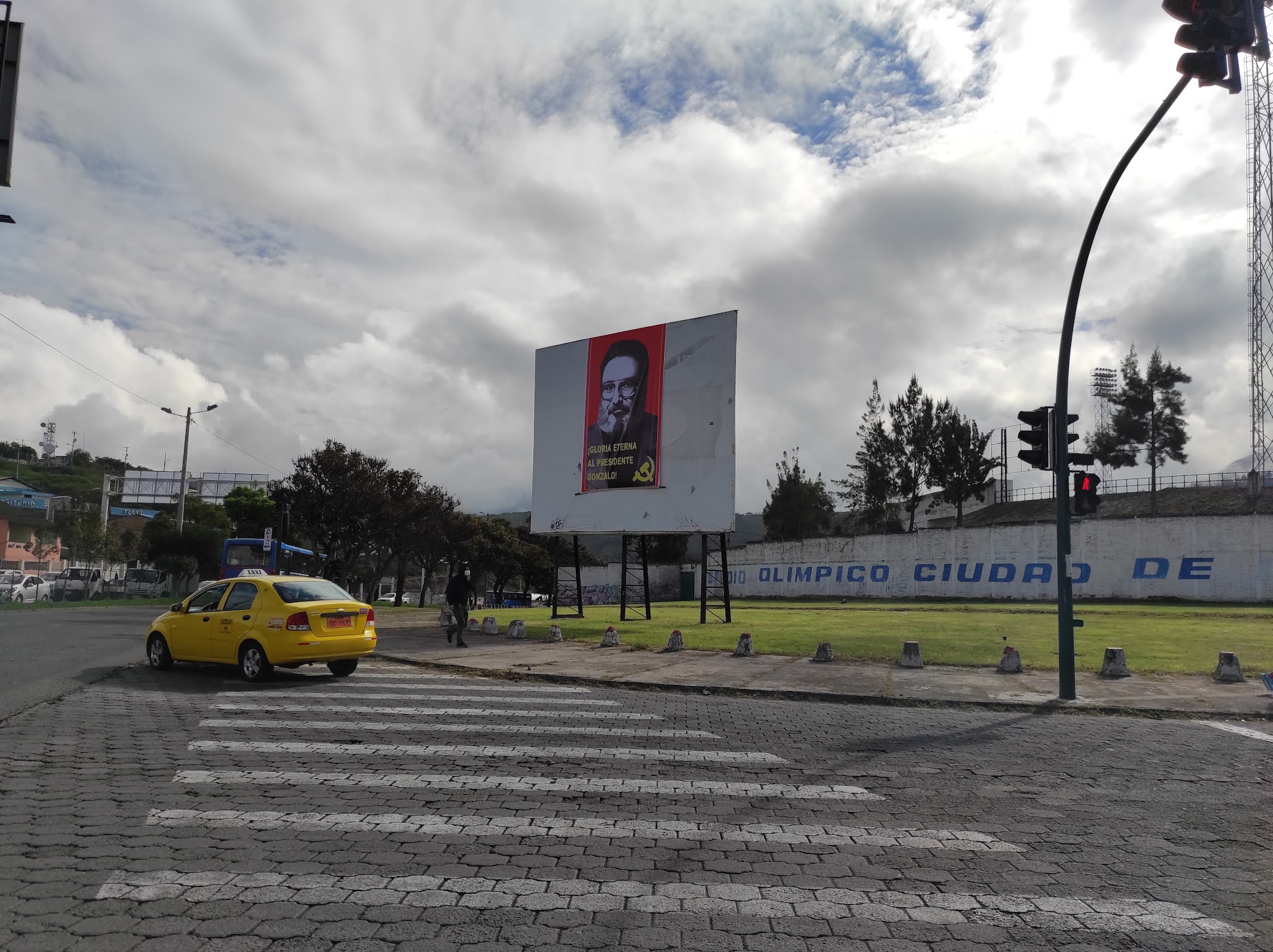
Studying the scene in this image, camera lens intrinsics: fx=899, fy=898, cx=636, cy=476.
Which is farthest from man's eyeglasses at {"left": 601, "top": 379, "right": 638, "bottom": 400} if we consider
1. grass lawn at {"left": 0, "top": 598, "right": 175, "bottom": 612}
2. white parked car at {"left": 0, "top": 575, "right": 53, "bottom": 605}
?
white parked car at {"left": 0, "top": 575, "right": 53, "bottom": 605}

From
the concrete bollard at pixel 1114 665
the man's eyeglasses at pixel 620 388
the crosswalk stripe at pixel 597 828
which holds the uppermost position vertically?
the man's eyeglasses at pixel 620 388

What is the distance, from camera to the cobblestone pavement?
157 inches

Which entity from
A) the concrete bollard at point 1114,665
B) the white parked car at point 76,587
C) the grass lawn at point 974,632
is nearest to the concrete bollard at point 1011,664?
the grass lawn at point 974,632

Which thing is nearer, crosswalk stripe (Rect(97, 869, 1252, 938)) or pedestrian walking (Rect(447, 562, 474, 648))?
crosswalk stripe (Rect(97, 869, 1252, 938))

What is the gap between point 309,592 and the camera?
13273 mm

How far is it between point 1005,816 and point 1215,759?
359cm

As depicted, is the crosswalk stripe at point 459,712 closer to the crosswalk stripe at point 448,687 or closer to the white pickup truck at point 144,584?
the crosswalk stripe at point 448,687

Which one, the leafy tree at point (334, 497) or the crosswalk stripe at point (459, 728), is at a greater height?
the leafy tree at point (334, 497)

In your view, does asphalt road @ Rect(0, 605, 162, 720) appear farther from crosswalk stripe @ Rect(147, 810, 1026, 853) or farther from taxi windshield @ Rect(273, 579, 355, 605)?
crosswalk stripe @ Rect(147, 810, 1026, 853)

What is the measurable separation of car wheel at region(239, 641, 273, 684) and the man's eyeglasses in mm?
14595

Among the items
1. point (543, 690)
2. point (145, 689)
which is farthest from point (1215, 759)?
point (145, 689)

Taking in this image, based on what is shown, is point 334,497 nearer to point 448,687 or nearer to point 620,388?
point 620,388

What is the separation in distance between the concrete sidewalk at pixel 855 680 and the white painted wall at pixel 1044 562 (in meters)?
29.9

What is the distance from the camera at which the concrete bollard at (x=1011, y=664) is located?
14.9 metres
